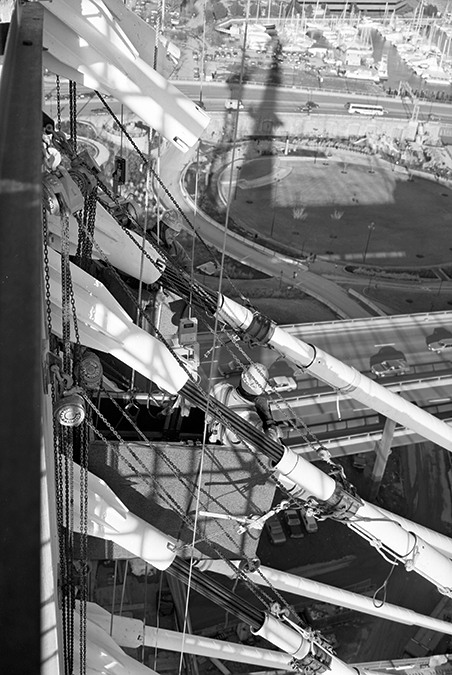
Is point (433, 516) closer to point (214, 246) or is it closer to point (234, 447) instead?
point (234, 447)

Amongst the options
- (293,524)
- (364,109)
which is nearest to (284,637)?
(293,524)

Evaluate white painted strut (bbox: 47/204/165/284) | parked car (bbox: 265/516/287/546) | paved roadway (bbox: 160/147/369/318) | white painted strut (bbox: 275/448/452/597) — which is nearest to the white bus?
paved roadway (bbox: 160/147/369/318)

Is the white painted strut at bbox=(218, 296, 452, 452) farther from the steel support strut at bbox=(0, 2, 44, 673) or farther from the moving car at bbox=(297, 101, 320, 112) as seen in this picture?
the moving car at bbox=(297, 101, 320, 112)

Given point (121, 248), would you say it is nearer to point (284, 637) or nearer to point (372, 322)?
point (284, 637)

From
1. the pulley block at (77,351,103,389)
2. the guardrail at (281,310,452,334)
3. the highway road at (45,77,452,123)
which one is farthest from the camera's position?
the highway road at (45,77,452,123)

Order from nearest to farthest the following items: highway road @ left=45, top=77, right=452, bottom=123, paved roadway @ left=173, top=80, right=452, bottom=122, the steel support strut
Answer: the steel support strut
highway road @ left=45, top=77, right=452, bottom=123
paved roadway @ left=173, top=80, right=452, bottom=122

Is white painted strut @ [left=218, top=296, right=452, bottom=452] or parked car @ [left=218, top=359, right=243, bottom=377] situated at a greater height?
white painted strut @ [left=218, top=296, right=452, bottom=452]

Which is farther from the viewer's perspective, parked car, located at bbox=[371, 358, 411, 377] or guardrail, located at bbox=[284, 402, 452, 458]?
parked car, located at bbox=[371, 358, 411, 377]
